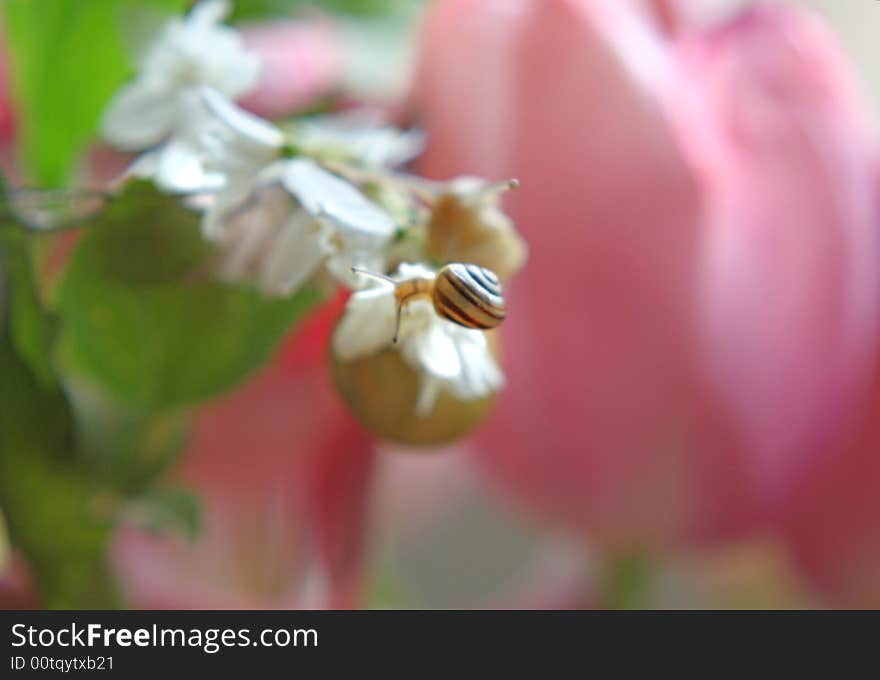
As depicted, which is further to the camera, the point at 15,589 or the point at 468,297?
the point at 15,589

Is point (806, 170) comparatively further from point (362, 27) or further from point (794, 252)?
point (362, 27)

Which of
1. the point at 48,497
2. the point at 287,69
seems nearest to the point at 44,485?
the point at 48,497

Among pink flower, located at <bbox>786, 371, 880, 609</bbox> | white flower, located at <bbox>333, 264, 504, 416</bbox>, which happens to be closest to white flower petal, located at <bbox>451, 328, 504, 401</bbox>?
white flower, located at <bbox>333, 264, 504, 416</bbox>

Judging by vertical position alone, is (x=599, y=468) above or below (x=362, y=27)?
below

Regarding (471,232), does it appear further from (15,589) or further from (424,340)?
(15,589)

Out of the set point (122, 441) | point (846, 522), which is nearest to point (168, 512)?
point (122, 441)

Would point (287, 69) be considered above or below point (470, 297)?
above
